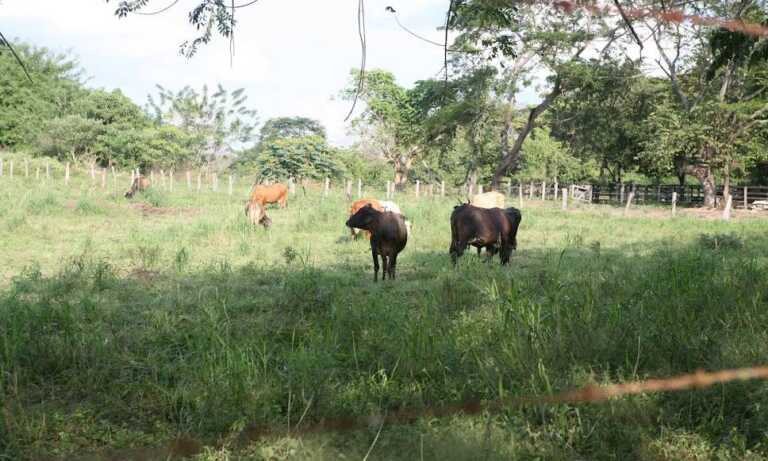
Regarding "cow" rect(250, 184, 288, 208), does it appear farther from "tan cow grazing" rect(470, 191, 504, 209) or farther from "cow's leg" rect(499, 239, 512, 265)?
"cow's leg" rect(499, 239, 512, 265)

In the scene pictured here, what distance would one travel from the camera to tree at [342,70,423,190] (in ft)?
131

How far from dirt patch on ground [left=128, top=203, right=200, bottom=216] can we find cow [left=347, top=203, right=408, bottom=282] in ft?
34.0

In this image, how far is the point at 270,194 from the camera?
18.2m

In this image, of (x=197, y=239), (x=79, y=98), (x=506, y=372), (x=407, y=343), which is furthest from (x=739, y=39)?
(x=79, y=98)

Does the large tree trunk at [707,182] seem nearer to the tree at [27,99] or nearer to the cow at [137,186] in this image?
the cow at [137,186]

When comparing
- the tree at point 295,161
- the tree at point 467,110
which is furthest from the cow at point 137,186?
the tree at point 295,161

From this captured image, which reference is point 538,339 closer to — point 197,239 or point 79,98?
point 197,239

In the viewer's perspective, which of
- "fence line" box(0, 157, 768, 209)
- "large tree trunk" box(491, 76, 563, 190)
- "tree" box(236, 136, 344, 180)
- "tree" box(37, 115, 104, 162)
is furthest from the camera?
"tree" box(236, 136, 344, 180)

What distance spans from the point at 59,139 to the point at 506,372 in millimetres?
36724

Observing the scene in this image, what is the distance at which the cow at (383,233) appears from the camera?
7.64 metres

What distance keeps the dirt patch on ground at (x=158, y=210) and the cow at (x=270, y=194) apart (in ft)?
6.00

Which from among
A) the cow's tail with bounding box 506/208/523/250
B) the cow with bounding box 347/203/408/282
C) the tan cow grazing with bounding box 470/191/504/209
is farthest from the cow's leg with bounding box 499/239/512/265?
the tan cow grazing with bounding box 470/191/504/209

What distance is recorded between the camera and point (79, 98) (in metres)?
38.4

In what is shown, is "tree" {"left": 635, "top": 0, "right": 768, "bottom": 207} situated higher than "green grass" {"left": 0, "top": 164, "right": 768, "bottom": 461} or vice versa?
"tree" {"left": 635, "top": 0, "right": 768, "bottom": 207}
